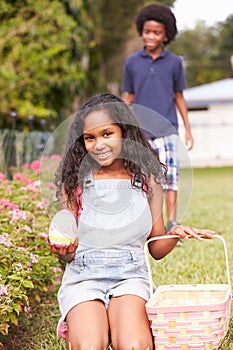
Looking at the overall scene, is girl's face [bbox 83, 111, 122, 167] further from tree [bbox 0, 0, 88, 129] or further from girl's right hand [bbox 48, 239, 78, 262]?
tree [bbox 0, 0, 88, 129]

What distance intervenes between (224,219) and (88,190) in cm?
428

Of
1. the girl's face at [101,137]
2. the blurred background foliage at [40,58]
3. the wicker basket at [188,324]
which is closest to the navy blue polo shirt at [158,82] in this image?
the girl's face at [101,137]

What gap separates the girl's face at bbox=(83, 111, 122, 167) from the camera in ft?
10.5

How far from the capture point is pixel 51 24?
31.5ft

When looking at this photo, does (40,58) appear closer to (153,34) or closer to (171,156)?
(153,34)

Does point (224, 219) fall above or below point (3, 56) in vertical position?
below

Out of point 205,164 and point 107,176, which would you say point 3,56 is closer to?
point 107,176

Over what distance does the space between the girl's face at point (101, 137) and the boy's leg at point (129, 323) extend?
632mm

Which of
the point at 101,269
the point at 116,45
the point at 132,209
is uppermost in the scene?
the point at 116,45

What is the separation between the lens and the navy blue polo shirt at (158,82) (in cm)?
573

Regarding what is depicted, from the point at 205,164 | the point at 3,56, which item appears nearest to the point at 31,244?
the point at 3,56

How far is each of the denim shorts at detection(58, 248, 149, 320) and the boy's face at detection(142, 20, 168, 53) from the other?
9.45 ft

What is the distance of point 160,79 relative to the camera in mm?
5734

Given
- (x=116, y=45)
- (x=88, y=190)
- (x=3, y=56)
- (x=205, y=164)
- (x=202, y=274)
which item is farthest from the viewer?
(x=116, y=45)
